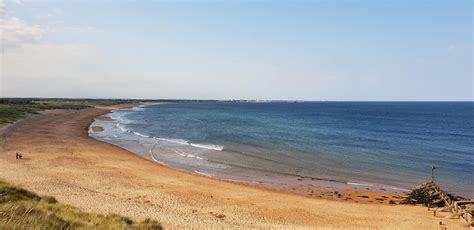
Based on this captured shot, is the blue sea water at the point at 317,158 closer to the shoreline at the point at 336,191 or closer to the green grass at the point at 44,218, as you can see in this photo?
the shoreline at the point at 336,191

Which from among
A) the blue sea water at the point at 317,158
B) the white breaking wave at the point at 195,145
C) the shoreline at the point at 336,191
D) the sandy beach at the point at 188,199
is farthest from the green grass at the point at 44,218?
the white breaking wave at the point at 195,145

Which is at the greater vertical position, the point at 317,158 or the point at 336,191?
the point at 317,158

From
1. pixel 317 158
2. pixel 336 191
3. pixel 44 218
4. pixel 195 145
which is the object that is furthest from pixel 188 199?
pixel 195 145

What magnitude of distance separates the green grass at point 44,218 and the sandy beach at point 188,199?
2762mm

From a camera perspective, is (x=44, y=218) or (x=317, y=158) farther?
(x=317, y=158)

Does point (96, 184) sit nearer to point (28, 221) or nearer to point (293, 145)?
point (28, 221)

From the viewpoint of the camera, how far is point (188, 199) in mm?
20328

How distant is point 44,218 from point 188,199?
10713mm

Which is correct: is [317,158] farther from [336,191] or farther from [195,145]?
[195,145]

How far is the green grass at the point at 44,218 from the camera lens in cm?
899

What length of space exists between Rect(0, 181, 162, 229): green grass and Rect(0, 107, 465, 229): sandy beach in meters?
2.76

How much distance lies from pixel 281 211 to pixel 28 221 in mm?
12673

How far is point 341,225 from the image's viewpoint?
17.0 m

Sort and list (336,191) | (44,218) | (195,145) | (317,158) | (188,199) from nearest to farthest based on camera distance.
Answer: (44,218)
(188,199)
(336,191)
(317,158)
(195,145)
